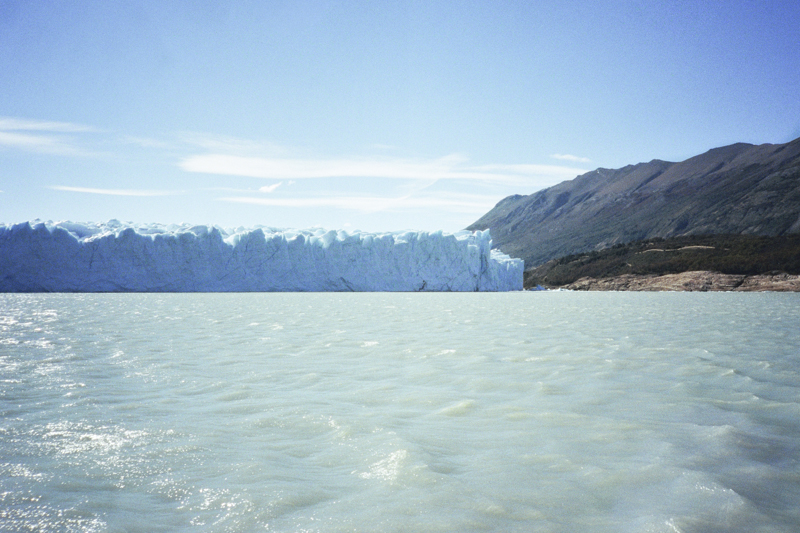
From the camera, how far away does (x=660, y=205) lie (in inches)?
4373

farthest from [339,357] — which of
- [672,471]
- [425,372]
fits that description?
[672,471]

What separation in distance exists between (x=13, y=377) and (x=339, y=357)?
3072 millimetres

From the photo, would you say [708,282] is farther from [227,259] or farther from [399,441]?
[399,441]

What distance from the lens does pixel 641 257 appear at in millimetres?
47781

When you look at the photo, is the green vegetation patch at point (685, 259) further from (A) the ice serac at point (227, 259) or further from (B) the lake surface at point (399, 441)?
(B) the lake surface at point (399, 441)

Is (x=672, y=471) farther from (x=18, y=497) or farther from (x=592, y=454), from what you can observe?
(x=18, y=497)

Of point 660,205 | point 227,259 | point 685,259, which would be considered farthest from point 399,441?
point 660,205

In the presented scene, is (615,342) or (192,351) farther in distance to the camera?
(615,342)

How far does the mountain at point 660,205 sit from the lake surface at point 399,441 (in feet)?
254

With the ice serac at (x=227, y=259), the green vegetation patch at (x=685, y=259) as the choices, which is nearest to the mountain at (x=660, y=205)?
the green vegetation patch at (x=685, y=259)

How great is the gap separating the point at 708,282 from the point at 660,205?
8470 cm

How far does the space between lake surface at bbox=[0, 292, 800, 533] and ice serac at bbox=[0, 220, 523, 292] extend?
2468 cm

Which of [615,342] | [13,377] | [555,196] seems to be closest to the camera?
[13,377]

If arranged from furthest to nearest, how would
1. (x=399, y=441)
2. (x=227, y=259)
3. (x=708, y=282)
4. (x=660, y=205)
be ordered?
1. (x=660, y=205)
2. (x=708, y=282)
3. (x=227, y=259)
4. (x=399, y=441)
